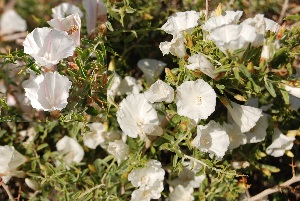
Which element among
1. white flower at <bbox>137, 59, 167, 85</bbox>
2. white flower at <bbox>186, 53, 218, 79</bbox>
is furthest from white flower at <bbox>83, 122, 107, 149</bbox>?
white flower at <bbox>186, 53, 218, 79</bbox>

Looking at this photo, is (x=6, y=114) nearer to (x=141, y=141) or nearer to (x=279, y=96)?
(x=141, y=141)

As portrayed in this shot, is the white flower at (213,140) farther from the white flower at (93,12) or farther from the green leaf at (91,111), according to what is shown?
the white flower at (93,12)

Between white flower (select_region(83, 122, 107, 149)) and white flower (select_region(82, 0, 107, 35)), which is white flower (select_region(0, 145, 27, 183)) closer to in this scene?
→ white flower (select_region(83, 122, 107, 149))

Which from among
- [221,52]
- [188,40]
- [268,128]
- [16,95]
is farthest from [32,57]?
[268,128]

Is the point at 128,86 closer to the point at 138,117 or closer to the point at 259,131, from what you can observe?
the point at 138,117

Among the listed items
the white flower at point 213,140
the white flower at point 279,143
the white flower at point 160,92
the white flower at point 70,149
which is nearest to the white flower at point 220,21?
the white flower at point 160,92

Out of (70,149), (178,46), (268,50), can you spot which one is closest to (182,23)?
(178,46)

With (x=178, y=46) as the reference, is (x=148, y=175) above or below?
below
